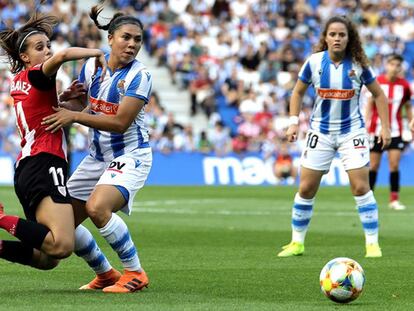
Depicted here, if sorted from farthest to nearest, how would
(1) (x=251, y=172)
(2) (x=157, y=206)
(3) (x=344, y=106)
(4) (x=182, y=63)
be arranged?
(4) (x=182, y=63) → (1) (x=251, y=172) → (2) (x=157, y=206) → (3) (x=344, y=106)

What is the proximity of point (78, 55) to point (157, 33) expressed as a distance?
26252 millimetres

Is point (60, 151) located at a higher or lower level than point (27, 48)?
lower

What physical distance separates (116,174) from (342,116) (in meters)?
3.52

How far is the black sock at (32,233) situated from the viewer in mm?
8211

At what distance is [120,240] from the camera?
8727mm

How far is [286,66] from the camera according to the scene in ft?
111

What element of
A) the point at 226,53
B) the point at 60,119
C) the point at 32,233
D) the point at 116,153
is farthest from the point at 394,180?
the point at 226,53

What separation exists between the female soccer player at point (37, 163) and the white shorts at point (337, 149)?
11.8 feet

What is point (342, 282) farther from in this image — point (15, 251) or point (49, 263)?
point (15, 251)

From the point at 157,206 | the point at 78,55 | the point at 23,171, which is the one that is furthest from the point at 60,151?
the point at 157,206

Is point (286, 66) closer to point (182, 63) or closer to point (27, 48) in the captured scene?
point (182, 63)

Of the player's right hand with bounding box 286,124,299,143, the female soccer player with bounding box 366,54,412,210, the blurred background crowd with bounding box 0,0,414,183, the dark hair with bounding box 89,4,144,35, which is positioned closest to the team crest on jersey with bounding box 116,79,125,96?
the dark hair with bounding box 89,4,144,35

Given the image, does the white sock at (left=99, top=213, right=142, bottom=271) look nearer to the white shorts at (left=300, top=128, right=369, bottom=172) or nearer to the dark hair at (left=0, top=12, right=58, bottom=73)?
Answer: the dark hair at (left=0, top=12, right=58, bottom=73)

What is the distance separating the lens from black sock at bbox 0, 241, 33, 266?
837 centimetres
